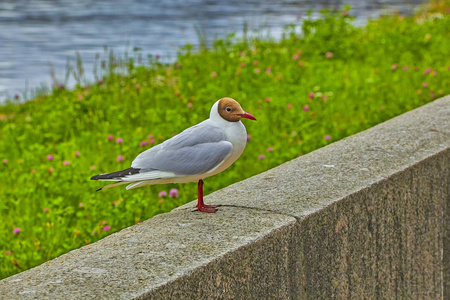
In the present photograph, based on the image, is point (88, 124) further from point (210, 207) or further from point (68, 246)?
point (210, 207)

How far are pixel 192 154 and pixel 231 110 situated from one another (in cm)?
23

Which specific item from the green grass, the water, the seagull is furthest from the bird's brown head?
the water

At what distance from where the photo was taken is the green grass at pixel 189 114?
3811mm

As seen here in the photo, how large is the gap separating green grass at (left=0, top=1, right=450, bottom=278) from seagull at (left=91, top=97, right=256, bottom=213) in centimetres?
107

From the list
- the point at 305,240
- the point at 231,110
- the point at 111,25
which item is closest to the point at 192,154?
the point at 231,110

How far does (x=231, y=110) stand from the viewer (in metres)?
2.61

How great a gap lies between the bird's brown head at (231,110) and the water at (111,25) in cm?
566

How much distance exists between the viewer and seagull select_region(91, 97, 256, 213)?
2566 millimetres

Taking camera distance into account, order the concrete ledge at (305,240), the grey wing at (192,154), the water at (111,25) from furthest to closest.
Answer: the water at (111,25)
the grey wing at (192,154)
the concrete ledge at (305,240)

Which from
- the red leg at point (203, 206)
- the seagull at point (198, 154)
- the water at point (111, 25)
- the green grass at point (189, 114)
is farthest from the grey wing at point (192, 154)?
the water at point (111, 25)

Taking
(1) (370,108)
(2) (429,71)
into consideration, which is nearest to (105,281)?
(1) (370,108)

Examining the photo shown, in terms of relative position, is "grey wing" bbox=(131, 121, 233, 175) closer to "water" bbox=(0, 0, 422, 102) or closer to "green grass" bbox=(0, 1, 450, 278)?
"green grass" bbox=(0, 1, 450, 278)

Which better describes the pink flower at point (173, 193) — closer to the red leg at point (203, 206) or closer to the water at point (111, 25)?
the red leg at point (203, 206)

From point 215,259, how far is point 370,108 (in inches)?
137
